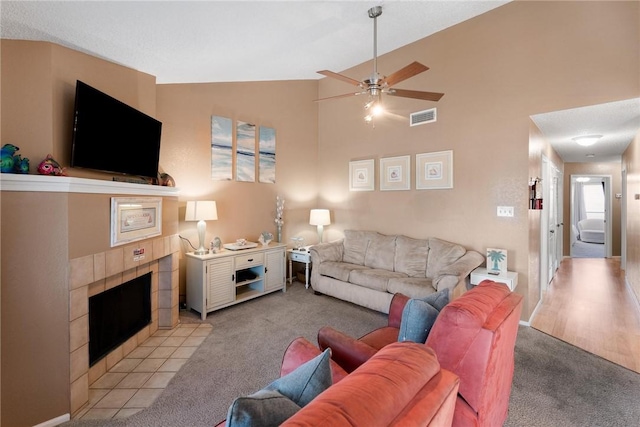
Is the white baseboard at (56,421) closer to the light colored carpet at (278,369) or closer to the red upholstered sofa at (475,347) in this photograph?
the light colored carpet at (278,369)

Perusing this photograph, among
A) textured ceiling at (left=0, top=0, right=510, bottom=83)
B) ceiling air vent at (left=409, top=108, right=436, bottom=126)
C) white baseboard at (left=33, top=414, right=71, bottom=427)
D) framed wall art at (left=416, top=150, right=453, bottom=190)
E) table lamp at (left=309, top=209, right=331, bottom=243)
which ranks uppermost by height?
textured ceiling at (left=0, top=0, right=510, bottom=83)

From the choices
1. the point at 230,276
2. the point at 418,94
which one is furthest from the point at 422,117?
the point at 230,276

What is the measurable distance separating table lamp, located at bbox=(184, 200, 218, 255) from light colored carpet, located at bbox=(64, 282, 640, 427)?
36.1 inches

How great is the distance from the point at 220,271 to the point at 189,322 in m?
0.64

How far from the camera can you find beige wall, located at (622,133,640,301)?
379 cm

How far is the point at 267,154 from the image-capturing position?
4551 millimetres

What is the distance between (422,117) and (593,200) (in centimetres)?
1061

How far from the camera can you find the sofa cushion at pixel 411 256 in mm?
3596

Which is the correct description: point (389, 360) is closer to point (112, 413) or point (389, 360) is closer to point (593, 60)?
point (112, 413)

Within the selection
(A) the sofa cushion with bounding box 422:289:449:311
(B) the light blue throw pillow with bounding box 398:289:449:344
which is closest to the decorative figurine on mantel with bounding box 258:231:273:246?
(A) the sofa cushion with bounding box 422:289:449:311

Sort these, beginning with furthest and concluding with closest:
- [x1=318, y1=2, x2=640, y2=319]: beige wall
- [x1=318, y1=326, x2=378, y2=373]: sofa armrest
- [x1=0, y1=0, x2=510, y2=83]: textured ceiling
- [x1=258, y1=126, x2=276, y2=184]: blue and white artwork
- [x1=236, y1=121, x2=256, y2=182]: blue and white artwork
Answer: [x1=258, y1=126, x2=276, y2=184]: blue and white artwork < [x1=236, y1=121, x2=256, y2=182]: blue and white artwork < [x1=318, y1=2, x2=640, y2=319]: beige wall < [x1=0, y1=0, x2=510, y2=83]: textured ceiling < [x1=318, y1=326, x2=378, y2=373]: sofa armrest

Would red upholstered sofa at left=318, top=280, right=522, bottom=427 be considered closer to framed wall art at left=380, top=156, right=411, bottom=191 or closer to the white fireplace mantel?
the white fireplace mantel

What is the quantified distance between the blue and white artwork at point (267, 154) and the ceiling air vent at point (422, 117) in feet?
7.13

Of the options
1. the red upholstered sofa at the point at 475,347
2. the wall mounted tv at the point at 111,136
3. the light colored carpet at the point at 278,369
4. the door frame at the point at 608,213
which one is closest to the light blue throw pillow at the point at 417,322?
the red upholstered sofa at the point at 475,347
